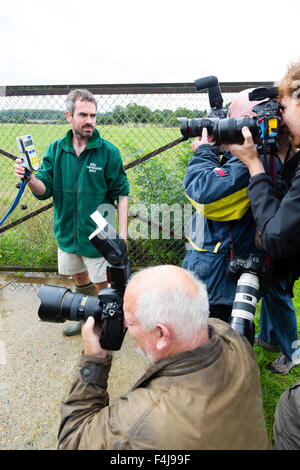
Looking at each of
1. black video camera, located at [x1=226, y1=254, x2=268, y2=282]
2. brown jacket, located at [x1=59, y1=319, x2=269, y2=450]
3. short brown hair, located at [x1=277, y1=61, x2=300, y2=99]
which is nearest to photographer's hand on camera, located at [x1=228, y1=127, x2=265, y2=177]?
short brown hair, located at [x1=277, y1=61, x2=300, y2=99]

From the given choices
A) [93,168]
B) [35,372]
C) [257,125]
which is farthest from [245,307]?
[35,372]

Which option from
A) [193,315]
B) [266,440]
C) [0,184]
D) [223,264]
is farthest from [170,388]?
[0,184]

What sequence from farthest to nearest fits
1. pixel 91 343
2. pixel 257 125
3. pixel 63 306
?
pixel 257 125 < pixel 63 306 < pixel 91 343

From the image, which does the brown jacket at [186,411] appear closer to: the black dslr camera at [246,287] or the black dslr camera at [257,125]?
the black dslr camera at [246,287]

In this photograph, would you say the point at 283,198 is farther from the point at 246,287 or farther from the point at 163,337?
the point at 163,337

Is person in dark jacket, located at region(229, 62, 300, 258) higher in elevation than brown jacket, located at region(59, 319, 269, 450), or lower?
higher

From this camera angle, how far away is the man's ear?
3.70 ft

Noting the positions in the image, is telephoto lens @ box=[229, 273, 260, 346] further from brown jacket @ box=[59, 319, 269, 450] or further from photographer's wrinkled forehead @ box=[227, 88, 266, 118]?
photographer's wrinkled forehead @ box=[227, 88, 266, 118]

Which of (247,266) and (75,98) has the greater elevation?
(75,98)

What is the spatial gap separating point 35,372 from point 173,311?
1.83 meters

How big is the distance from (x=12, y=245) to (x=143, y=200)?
73.9 inches

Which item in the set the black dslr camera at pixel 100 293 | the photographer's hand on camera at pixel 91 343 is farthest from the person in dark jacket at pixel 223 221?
the photographer's hand on camera at pixel 91 343

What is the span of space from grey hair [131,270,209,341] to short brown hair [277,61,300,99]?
1.06 m

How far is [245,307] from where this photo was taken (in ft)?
5.22
